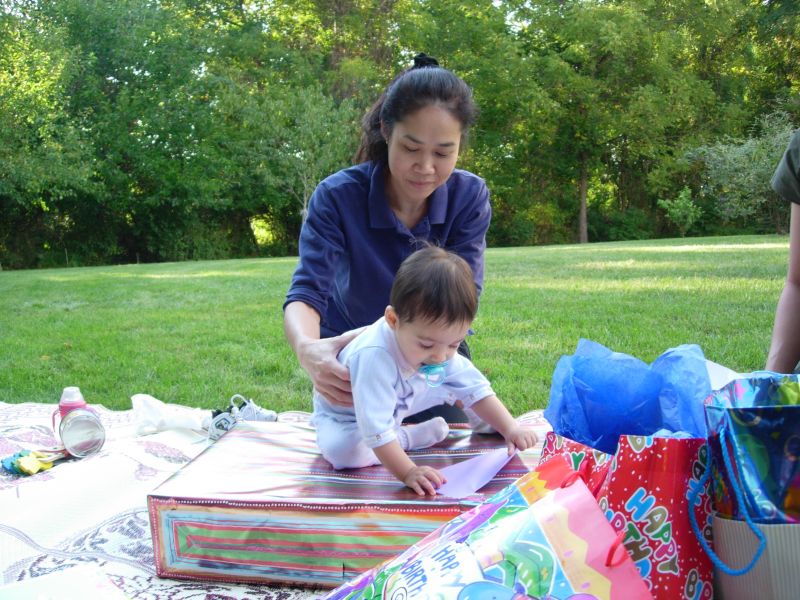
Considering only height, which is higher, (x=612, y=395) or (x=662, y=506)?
(x=612, y=395)

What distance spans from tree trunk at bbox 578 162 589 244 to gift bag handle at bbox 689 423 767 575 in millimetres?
19923

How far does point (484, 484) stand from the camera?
199cm

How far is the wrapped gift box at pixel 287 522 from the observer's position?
5.97 ft

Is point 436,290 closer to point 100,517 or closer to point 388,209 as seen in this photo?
point 388,209

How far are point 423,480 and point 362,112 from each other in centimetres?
1845

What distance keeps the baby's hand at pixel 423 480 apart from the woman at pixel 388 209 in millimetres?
416

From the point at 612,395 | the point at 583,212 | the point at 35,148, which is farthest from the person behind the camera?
the point at 583,212

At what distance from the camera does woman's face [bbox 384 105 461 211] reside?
7.32 feet

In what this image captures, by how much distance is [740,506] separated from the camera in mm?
1329

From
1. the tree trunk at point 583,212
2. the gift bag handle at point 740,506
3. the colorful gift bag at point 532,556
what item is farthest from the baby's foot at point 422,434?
the tree trunk at point 583,212

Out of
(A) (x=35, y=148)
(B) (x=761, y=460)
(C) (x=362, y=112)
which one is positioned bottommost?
(B) (x=761, y=460)

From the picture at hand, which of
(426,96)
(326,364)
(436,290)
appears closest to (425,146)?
(426,96)

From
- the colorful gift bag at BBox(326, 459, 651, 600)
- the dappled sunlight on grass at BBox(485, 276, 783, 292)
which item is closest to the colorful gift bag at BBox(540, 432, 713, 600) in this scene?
the colorful gift bag at BBox(326, 459, 651, 600)

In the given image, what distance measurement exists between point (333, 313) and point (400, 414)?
25.7 inches
